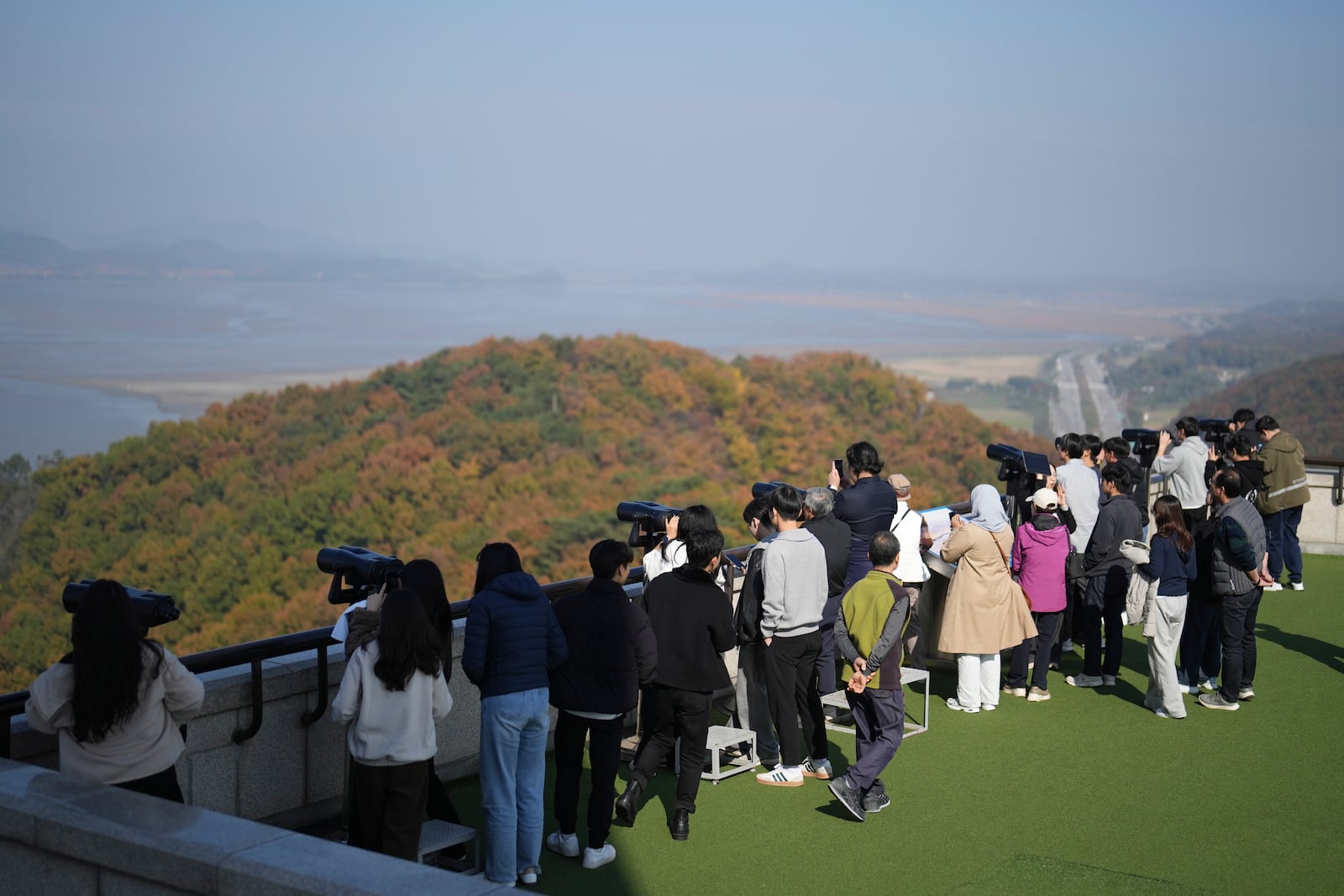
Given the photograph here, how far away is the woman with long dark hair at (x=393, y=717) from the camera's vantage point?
13.7 ft

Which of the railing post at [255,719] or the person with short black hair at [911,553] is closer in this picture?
the railing post at [255,719]

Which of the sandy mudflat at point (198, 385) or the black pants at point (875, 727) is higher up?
the black pants at point (875, 727)

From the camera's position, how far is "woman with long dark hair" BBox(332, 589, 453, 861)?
4188 millimetres

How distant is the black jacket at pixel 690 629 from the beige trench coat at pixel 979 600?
2258 mm

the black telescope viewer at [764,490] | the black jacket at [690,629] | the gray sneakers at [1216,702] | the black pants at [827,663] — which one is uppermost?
the black telescope viewer at [764,490]

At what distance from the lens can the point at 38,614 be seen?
31.9 metres

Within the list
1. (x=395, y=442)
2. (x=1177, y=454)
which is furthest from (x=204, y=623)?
(x=1177, y=454)

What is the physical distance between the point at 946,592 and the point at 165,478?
35.7 metres

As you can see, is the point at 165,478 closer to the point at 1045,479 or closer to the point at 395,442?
the point at 395,442

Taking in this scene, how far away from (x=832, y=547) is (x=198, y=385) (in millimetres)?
58098

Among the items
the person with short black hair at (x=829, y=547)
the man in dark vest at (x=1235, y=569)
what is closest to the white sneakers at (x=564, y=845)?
the person with short black hair at (x=829, y=547)

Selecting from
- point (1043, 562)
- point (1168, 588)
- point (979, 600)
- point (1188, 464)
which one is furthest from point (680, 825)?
point (1188, 464)

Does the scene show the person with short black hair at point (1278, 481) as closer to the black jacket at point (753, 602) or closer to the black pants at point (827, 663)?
the black pants at point (827, 663)

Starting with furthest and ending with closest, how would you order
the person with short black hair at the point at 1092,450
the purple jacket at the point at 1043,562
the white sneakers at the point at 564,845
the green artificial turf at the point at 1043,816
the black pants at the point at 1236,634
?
the person with short black hair at the point at 1092,450, the purple jacket at the point at 1043,562, the black pants at the point at 1236,634, the white sneakers at the point at 564,845, the green artificial turf at the point at 1043,816
